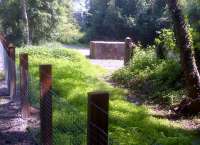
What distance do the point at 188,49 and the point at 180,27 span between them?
51 centimetres

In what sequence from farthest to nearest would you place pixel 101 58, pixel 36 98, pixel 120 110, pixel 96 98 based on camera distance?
pixel 101 58
pixel 120 110
pixel 36 98
pixel 96 98

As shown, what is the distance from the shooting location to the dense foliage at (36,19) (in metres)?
29.3

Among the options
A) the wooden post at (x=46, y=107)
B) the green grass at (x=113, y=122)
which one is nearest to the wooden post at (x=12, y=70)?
the green grass at (x=113, y=122)

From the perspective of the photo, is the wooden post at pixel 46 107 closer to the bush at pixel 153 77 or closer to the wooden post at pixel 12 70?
the wooden post at pixel 12 70

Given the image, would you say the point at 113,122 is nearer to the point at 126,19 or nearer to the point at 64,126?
the point at 64,126

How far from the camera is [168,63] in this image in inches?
564

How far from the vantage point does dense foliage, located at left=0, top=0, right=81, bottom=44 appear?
29328mm

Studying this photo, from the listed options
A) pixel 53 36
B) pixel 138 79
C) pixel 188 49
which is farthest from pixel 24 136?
pixel 53 36

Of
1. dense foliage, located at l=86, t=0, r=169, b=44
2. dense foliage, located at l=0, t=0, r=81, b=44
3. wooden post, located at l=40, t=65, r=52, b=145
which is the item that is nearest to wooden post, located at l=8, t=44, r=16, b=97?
wooden post, located at l=40, t=65, r=52, b=145

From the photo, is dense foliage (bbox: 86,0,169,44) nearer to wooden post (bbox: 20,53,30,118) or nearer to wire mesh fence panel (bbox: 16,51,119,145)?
wire mesh fence panel (bbox: 16,51,119,145)

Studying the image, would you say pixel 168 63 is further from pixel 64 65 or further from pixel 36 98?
pixel 36 98

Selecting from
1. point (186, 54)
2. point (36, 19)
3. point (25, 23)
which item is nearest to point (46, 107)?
point (186, 54)

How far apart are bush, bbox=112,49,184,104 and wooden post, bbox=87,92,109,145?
8.33 m

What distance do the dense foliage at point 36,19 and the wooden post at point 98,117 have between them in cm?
2605
